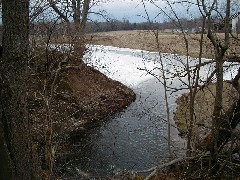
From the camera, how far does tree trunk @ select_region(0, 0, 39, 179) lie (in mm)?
3842

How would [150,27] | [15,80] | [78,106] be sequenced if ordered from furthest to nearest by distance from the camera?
[78,106], [150,27], [15,80]

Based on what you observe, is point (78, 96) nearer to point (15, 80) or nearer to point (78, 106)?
point (78, 106)

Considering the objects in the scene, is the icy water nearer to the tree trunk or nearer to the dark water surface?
the dark water surface

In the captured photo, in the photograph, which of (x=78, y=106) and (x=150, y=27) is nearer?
(x=150, y=27)

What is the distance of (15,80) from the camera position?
3.92 meters

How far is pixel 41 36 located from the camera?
42.3ft

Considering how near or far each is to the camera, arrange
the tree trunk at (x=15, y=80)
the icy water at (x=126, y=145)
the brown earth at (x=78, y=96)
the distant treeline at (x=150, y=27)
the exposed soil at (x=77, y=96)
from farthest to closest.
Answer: the brown earth at (x=78, y=96), the exposed soil at (x=77, y=96), the icy water at (x=126, y=145), the distant treeline at (x=150, y=27), the tree trunk at (x=15, y=80)

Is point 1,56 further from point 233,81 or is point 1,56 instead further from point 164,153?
point 164,153

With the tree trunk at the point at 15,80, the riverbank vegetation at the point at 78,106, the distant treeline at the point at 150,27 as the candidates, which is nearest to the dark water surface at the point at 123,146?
the riverbank vegetation at the point at 78,106

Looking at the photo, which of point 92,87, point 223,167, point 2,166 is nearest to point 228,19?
point 223,167

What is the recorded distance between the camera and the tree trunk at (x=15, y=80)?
3842 millimetres

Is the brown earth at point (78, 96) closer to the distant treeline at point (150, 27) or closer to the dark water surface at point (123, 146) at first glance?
the dark water surface at point (123, 146)

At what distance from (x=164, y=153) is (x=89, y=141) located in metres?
3.00

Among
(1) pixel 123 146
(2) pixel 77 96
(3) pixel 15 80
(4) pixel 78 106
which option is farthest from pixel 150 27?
(2) pixel 77 96
